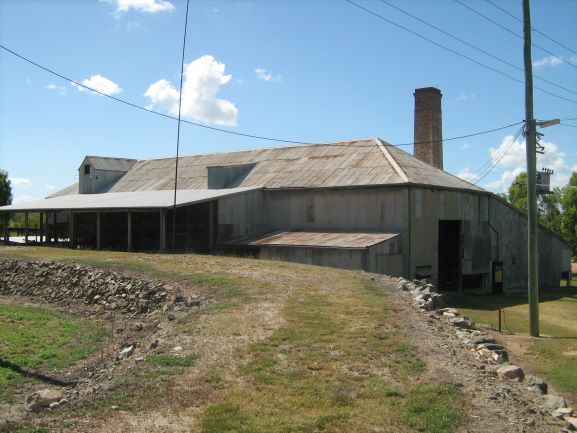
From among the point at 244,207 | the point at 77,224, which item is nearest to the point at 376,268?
the point at 244,207

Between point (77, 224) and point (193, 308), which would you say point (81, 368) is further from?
point (77, 224)

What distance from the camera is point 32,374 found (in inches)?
483

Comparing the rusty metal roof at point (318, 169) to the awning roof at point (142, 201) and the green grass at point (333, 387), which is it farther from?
the green grass at point (333, 387)

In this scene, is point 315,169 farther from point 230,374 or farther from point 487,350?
point 230,374

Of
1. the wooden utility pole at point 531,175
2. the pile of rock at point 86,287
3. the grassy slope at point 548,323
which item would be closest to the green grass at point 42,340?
the pile of rock at point 86,287

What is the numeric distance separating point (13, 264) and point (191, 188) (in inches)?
554

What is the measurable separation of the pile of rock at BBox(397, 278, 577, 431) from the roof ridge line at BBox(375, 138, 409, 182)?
1019cm

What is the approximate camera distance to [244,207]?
32594 mm

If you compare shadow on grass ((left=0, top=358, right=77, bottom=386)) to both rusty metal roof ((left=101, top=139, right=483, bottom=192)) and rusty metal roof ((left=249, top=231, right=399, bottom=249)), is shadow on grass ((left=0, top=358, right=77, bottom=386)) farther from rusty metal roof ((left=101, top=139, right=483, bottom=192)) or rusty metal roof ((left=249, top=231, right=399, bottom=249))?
rusty metal roof ((left=101, top=139, right=483, bottom=192))

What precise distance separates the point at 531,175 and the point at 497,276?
1663 centimetres

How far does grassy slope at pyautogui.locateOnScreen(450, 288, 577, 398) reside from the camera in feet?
43.4

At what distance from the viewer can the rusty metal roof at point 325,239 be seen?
26125 millimetres

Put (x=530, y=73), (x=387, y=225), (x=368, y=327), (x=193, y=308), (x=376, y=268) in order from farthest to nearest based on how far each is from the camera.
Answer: (x=387, y=225), (x=376, y=268), (x=530, y=73), (x=193, y=308), (x=368, y=327)

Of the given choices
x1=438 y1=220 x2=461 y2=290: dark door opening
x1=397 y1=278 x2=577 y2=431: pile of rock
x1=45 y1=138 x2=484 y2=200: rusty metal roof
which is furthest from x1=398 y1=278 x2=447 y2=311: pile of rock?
x1=438 y1=220 x2=461 y2=290: dark door opening
